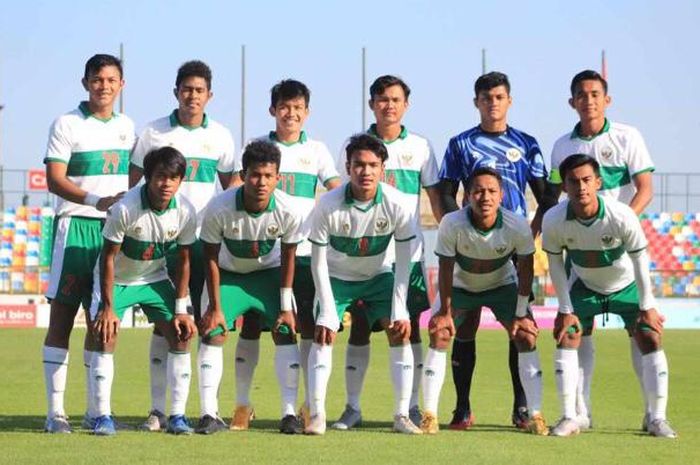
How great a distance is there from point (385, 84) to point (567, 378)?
215 cm

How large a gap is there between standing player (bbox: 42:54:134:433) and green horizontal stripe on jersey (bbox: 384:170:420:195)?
1665 millimetres

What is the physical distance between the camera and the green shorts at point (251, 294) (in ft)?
26.3

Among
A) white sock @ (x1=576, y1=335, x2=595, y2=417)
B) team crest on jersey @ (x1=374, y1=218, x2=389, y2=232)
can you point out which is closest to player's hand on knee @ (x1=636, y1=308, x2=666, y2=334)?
white sock @ (x1=576, y1=335, x2=595, y2=417)

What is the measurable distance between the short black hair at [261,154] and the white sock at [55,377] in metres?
1.63

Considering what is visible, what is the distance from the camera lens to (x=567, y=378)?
798 cm

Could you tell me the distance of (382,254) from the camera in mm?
8219

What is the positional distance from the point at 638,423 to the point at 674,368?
20.4ft

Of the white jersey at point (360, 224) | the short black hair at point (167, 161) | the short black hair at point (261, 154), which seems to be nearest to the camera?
the short black hair at point (167, 161)

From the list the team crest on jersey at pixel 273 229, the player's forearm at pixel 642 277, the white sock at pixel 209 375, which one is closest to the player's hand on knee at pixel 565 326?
the player's forearm at pixel 642 277

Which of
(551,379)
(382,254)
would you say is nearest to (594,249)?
(382,254)

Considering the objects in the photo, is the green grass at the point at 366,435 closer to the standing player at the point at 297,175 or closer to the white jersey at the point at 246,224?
the standing player at the point at 297,175

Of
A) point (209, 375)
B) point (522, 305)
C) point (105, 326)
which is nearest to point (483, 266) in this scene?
point (522, 305)

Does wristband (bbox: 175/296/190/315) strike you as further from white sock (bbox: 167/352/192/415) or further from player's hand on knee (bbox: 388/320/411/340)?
player's hand on knee (bbox: 388/320/411/340)

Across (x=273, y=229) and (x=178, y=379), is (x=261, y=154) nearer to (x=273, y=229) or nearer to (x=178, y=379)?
(x=273, y=229)
